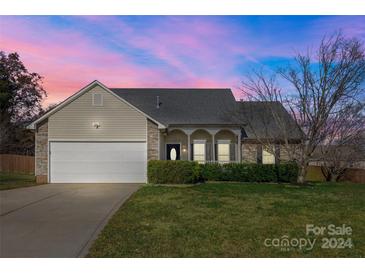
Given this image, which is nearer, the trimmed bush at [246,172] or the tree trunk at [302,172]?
the tree trunk at [302,172]

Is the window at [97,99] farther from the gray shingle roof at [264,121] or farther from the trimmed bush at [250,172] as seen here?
the gray shingle roof at [264,121]

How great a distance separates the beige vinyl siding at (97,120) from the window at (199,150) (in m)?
4.59

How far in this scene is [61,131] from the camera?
17.1 metres

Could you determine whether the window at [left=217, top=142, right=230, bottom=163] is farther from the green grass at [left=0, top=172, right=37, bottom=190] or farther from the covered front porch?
the green grass at [left=0, top=172, right=37, bottom=190]

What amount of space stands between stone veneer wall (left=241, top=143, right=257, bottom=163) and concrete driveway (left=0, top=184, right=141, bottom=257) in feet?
31.8

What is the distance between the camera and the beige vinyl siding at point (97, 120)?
17094mm

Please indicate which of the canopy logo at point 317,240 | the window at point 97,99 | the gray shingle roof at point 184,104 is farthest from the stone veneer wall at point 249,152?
the canopy logo at point 317,240

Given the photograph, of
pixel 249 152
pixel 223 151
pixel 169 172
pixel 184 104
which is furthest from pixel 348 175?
pixel 169 172

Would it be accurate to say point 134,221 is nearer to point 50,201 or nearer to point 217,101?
point 50,201

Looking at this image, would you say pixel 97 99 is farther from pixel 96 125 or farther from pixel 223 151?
pixel 223 151

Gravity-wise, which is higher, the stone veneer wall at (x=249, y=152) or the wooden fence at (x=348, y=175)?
the stone veneer wall at (x=249, y=152)

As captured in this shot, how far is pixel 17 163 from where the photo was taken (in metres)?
28.0

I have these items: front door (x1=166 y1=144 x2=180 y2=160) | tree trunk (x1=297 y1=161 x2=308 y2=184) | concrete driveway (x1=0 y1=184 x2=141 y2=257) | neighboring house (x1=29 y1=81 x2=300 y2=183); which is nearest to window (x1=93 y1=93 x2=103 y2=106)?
neighboring house (x1=29 y1=81 x2=300 y2=183)

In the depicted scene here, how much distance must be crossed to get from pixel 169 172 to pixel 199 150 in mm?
4904
